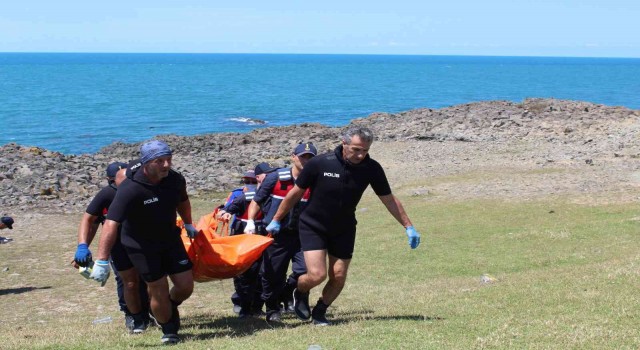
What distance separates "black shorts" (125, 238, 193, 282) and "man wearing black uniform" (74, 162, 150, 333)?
52 cm

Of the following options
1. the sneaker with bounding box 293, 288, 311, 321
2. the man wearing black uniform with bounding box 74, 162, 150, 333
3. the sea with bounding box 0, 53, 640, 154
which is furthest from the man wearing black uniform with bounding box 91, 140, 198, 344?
the sea with bounding box 0, 53, 640, 154

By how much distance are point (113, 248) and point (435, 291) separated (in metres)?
5.82

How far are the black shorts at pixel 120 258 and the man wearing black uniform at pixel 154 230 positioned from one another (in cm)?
53

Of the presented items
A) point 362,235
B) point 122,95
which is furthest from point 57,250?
point 122,95

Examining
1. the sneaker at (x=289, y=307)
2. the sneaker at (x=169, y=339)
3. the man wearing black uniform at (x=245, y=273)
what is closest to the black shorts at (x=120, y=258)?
the sneaker at (x=169, y=339)

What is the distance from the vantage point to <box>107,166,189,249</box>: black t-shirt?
842 centimetres

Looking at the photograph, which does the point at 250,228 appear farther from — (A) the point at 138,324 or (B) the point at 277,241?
(A) the point at 138,324

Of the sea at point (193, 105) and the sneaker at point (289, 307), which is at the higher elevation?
the sneaker at point (289, 307)

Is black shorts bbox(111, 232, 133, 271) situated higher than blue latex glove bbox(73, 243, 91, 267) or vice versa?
blue latex glove bbox(73, 243, 91, 267)

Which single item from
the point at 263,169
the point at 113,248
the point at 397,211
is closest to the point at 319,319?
the point at 397,211

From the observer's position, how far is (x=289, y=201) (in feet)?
31.4

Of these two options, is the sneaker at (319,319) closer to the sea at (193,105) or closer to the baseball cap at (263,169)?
the baseball cap at (263,169)

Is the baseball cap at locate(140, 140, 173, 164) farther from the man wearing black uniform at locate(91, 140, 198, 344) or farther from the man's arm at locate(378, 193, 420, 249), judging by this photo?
the man's arm at locate(378, 193, 420, 249)

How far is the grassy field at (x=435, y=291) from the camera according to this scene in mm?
8812
